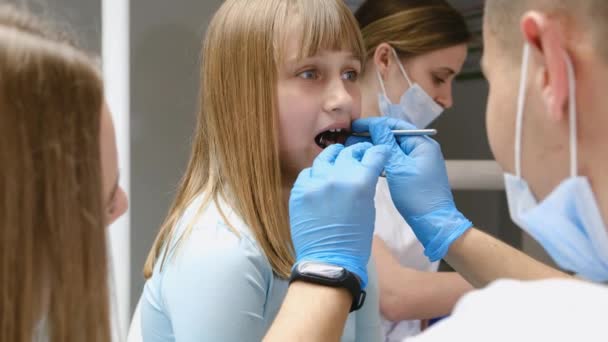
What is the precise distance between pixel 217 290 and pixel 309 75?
441 millimetres

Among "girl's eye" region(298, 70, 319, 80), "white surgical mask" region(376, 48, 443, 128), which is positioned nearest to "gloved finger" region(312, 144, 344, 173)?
"girl's eye" region(298, 70, 319, 80)

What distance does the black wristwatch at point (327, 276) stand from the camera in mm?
1094

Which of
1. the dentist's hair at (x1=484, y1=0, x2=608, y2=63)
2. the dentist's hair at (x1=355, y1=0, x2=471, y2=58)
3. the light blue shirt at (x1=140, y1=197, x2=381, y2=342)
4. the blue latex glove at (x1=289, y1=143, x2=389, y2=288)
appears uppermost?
the dentist's hair at (x1=355, y1=0, x2=471, y2=58)

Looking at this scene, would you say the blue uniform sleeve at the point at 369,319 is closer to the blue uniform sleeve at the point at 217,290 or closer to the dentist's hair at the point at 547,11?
the blue uniform sleeve at the point at 217,290

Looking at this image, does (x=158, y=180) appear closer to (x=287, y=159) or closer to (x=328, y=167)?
(x=287, y=159)

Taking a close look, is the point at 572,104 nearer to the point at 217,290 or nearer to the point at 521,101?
the point at 521,101

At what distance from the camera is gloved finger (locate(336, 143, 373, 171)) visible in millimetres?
1209

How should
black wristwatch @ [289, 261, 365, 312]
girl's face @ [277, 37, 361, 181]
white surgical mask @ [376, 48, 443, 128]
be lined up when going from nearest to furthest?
black wristwatch @ [289, 261, 365, 312] < girl's face @ [277, 37, 361, 181] < white surgical mask @ [376, 48, 443, 128]

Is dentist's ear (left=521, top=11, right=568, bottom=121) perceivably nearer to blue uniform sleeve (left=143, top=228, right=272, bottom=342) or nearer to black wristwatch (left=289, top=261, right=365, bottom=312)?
black wristwatch (left=289, top=261, right=365, bottom=312)

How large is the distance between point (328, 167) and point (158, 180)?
929mm

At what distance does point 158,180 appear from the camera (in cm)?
202

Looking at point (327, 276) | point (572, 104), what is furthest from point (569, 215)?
point (327, 276)

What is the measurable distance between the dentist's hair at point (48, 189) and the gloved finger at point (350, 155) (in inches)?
19.5

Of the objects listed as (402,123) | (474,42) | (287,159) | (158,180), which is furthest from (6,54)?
(474,42)
